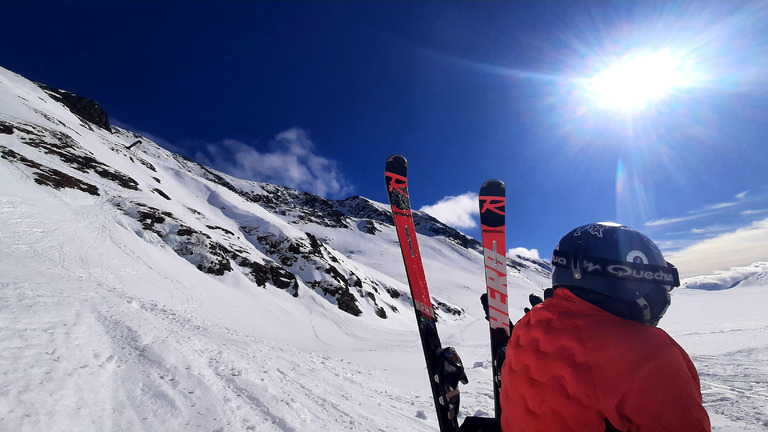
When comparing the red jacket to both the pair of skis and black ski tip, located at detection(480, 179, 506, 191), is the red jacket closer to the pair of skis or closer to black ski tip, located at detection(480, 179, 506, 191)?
the pair of skis

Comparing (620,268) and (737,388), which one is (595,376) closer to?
(620,268)

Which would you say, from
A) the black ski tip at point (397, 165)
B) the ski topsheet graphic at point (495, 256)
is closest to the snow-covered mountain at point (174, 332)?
the ski topsheet graphic at point (495, 256)

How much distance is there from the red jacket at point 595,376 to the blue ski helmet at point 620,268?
0.79ft

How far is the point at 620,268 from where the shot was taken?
180 cm

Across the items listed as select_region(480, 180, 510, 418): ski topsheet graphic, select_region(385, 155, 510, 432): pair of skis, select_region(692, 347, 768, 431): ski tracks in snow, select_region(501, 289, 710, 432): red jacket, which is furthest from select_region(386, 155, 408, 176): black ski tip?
select_region(692, 347, 768, 431): ski tracks in snow

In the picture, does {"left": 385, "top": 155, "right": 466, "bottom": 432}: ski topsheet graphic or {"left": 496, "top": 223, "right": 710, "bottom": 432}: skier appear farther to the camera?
{"left": 385, "top": 155, "right": 466, "bottom": 432}: ski topsheet graphic

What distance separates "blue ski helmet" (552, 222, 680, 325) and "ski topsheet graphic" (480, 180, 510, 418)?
9.14 feet

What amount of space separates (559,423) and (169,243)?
23424 mm

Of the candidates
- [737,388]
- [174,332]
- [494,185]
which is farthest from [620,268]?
[174,332]

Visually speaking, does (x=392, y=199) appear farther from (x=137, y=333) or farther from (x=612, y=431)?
(x=137, y=333)

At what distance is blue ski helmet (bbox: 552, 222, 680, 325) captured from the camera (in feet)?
5.52

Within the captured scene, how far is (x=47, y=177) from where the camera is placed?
18250mm

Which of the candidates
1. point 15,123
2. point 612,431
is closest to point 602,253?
point 612,431

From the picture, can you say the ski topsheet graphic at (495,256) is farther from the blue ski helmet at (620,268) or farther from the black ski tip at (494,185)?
the blue ski helmet at (620,268)
